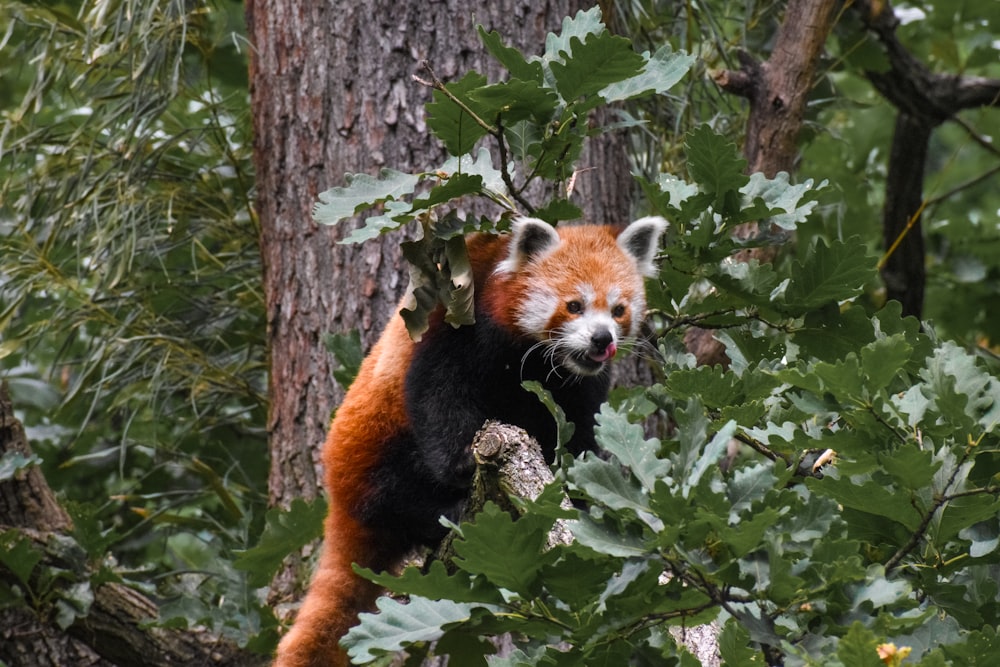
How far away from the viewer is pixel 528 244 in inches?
140

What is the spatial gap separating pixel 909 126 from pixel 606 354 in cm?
313

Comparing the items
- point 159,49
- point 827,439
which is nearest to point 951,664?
point 827,439

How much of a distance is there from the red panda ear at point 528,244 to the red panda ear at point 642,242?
0.26m

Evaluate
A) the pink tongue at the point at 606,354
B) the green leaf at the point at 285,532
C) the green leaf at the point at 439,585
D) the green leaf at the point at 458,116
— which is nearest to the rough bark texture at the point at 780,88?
the pink tongue at the point at 606,354

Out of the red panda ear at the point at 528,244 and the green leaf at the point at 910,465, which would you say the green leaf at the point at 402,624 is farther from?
the red panda ear at the point at 528,244

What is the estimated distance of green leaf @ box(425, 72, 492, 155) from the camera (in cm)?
246

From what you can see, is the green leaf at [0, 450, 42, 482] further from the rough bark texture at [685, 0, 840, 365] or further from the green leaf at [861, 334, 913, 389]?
the green leaf at [861, 334, 913, 389]

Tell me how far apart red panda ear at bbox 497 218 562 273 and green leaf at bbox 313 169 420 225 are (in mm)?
877

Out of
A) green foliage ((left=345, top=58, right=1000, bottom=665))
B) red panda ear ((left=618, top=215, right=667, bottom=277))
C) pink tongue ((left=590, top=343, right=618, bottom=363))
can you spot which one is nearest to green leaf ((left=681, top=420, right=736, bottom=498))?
green foliage ((left=345, top=58, right=1000, bottom=665))

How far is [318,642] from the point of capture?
356 cm

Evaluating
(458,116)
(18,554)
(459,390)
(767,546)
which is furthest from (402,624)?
(18,554)

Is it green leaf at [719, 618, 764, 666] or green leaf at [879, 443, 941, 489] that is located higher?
green leaf at [879, 443, 941, 489]

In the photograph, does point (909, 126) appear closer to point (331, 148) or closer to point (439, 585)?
point (331, 148)

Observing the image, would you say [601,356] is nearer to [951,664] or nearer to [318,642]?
[318,642]
